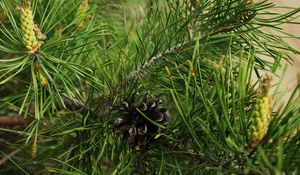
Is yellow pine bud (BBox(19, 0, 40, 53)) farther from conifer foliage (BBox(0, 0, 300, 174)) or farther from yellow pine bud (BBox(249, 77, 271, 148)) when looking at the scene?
yellow pine bud (BBox(249, 77, 271, 148))

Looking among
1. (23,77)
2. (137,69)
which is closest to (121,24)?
(23,77)

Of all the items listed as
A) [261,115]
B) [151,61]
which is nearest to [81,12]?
[151,61]

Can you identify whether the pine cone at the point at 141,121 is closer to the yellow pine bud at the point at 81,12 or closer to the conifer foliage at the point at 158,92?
the conifer foliage at the point at 158,92

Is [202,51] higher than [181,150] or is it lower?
higher

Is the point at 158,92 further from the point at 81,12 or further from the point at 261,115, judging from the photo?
the point at 261,115

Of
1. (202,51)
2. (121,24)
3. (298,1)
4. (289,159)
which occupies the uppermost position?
(298,1)

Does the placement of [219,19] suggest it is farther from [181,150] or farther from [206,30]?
[181,150]

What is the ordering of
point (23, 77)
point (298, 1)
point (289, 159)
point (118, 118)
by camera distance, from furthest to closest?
point (298, 1) → point (23, 77) → point (118, 118) → point (289, 159)
